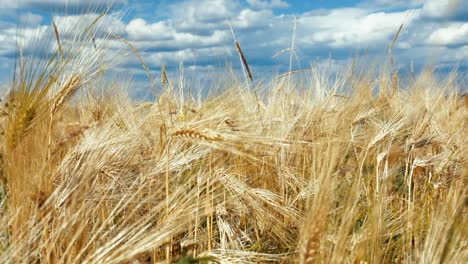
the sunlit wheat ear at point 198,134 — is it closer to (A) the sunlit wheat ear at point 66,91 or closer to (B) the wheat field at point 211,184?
(B) the wheat field at point 211,184

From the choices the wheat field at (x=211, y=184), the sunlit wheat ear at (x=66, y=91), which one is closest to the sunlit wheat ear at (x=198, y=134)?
the wheat field at (x=211, y=184)

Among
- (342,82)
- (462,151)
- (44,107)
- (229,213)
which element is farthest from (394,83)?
(44,107)

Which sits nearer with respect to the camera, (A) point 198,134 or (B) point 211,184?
(A) point 198,134

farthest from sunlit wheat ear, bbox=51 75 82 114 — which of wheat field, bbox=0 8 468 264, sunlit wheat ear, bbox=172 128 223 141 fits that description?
sunlit wheat ear, bbox=172 128 223 141

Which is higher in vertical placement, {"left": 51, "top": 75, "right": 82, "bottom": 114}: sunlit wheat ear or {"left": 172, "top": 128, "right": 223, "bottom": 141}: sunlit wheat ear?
{"left": 51, "top": 75, "right": 82, "bottom": 114}: sunlit wheat ear

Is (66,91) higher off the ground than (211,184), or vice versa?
(66,91)

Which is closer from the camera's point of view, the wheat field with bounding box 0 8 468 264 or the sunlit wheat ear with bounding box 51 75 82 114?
the wheat field with bounding box 0 8 468 264

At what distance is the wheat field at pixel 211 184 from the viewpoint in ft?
4.88

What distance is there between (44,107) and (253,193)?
2.78ft

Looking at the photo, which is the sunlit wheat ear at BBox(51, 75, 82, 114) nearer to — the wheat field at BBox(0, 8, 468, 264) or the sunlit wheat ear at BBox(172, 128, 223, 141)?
the wheat field at BBox(0, 8, 468, 264)

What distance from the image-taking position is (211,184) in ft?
7.40

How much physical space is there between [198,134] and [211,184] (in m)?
0.47

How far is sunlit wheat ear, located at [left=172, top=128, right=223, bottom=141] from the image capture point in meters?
1.75

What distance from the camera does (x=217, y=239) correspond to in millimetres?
2713
